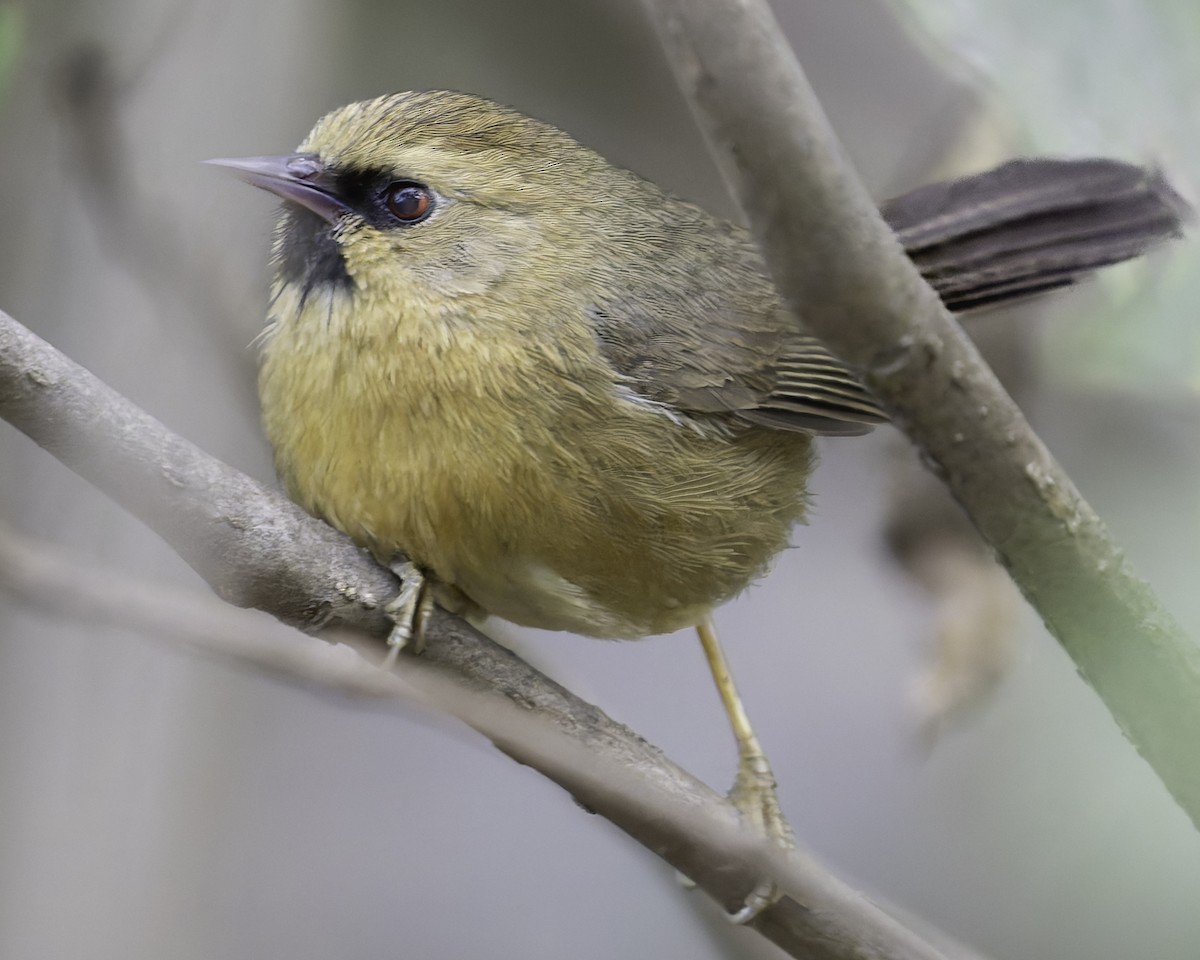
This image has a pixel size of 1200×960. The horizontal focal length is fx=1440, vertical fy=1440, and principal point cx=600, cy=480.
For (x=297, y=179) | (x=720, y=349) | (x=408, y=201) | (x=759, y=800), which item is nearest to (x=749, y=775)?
(x=759, y=800)

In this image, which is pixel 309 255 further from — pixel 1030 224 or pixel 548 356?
pixel 1030 224

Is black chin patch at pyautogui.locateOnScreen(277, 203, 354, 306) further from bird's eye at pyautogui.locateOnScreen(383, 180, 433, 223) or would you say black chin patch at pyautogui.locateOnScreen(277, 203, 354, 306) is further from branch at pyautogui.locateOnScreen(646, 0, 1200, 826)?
branch at pyautogui.locateOnScreen(646, 0, 1200, 826)

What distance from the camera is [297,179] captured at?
2742 millimetres

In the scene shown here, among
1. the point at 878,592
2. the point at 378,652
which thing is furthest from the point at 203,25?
the point at 878,592

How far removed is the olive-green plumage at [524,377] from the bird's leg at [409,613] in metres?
0.08

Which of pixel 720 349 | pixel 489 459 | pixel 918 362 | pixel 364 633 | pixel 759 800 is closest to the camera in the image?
pixel 918 362

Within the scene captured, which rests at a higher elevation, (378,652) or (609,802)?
(378,652)

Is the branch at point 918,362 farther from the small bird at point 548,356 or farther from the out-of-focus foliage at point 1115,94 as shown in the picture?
the small bird at point 548,356

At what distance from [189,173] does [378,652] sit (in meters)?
1.89

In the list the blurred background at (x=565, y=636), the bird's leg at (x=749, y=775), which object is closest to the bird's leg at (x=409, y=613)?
the blurred background at (x=565, y=636)

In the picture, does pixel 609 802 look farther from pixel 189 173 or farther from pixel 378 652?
pixel 189 173

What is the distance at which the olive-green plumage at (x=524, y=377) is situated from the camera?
258 centimetres

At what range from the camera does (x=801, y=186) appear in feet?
4.77

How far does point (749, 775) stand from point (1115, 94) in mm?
1717
